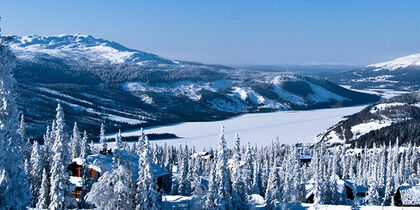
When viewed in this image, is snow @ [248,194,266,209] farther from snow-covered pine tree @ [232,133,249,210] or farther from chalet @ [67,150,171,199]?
chalet @ [67,150,171,199]

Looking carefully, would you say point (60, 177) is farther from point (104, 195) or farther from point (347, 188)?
point (347, 188)

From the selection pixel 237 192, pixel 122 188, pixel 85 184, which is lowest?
pixel 237 192

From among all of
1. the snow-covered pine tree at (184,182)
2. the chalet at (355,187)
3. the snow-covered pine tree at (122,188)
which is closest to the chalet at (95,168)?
the snow-covered pine tree at (122,188)

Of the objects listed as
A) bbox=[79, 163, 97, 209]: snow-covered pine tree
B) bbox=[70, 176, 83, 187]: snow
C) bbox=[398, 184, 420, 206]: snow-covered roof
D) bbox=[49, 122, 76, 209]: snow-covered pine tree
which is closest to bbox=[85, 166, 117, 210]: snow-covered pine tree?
bbox=[49, 122, 76, 209]: snow-covered pine tree

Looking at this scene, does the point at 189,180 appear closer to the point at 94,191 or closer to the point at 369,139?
the point at 94,191

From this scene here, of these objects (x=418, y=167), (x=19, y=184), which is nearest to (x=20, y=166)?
(x=19, y=184)

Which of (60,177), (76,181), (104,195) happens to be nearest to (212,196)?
(104,195)
